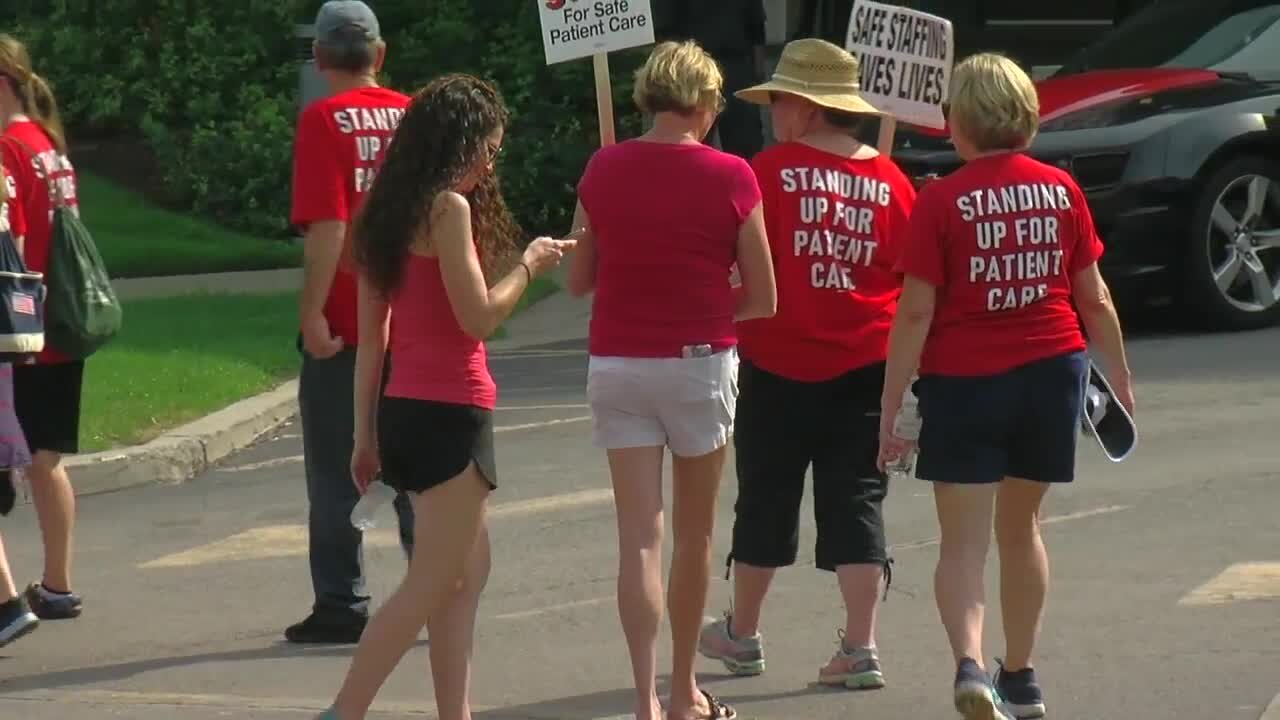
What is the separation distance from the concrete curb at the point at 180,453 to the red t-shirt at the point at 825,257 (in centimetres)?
457

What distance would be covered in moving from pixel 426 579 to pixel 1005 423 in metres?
1.43

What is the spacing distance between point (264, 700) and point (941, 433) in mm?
2052

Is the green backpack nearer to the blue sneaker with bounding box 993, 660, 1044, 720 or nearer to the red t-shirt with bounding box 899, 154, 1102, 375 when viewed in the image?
the red t-shirt with bounding box 899, 154, 1102, 375

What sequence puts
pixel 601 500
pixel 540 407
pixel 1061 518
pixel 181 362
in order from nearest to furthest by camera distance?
1. pixel 1061 518
2. pixel 601 500
3. pixel 540 407
4. pixel 181 362

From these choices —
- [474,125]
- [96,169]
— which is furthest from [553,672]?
[96,169]

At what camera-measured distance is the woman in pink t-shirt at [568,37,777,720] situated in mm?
5820

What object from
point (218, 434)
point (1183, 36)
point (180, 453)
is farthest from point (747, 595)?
point (1183, 36)

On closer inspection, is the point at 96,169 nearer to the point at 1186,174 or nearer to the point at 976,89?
the point at 1186,174

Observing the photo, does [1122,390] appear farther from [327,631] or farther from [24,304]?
[24,304]

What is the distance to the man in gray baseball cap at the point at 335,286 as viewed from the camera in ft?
23.2

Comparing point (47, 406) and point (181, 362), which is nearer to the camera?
point (47, 406)

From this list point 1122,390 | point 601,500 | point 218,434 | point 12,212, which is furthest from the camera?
point 218,434

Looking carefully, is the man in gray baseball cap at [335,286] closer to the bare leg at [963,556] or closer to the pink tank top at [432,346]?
the pink tank top at [432,346]

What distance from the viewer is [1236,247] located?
1271 cm
